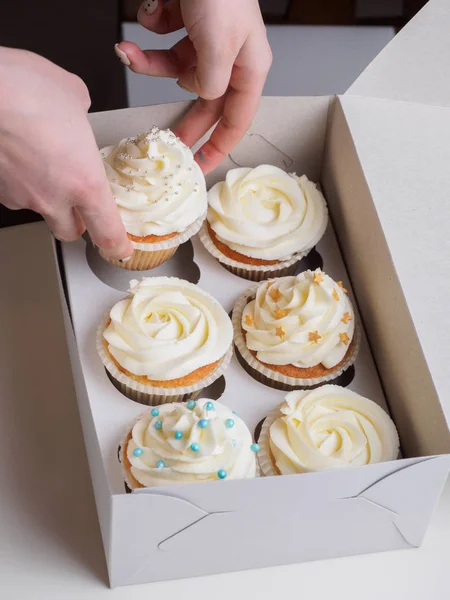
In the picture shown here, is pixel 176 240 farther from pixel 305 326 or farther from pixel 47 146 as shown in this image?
pixel 47 146

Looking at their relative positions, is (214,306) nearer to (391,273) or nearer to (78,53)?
(391,273)

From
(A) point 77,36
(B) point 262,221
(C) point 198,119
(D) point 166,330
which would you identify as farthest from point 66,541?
(A) point 77,36

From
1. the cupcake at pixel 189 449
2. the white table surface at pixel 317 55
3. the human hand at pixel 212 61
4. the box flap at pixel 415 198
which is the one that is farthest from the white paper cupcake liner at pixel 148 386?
the white table surface at pixel 317 55

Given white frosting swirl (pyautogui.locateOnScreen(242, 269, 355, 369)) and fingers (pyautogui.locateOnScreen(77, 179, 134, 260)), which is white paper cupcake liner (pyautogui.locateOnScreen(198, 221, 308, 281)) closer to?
white frosting swirl (pyautogui.locateOnScreen(242, 269, 355, 369))

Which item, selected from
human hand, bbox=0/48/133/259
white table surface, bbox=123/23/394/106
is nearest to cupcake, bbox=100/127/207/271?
human hand, bbox=0/48/133/259

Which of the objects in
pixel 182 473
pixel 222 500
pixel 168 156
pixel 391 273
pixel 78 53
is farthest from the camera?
pixel 78 53

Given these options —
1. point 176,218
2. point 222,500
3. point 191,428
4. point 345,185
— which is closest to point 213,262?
point 176,218
